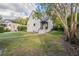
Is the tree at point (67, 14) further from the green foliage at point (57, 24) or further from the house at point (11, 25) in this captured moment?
the house at point (11, 25)

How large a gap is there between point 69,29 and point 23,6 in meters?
0.47

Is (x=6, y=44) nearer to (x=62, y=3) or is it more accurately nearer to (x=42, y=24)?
(x=42, y=24)

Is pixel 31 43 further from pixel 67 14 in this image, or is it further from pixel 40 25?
pixel 67 14

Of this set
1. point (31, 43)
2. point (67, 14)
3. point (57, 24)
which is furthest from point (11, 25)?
point (67, 14)

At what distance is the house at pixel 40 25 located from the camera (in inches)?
57.1

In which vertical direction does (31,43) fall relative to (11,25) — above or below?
below

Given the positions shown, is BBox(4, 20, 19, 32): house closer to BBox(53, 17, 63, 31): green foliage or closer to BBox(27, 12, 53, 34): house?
BBox(27, 12, 53, 34): house

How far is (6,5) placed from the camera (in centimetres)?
146

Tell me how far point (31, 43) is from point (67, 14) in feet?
1.37

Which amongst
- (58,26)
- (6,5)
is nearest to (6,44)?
(6,5)

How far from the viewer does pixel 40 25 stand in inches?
57.6

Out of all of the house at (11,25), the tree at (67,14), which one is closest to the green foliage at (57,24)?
the tree at (67,14)

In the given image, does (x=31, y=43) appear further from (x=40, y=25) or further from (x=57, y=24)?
(x=57, y=24)

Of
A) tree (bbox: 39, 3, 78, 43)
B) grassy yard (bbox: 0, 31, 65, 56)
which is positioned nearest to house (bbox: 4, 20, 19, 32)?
grassy yard (bbox: 0, 31, 65, 56)
